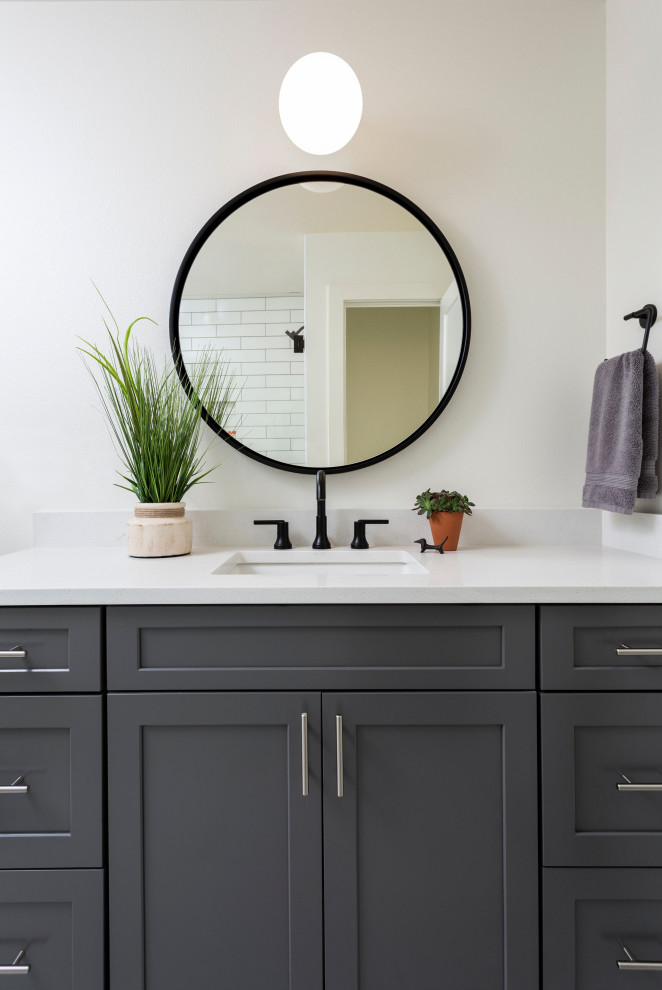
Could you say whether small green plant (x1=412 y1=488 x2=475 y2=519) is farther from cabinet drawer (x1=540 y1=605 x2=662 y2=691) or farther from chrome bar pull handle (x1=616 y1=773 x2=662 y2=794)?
chrome bar pull handle (x1=616 y1=773 x2=662 y2=794)

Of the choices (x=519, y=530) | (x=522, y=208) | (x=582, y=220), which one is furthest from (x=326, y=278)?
(x=519, y=530)

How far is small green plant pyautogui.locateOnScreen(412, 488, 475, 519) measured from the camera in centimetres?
163

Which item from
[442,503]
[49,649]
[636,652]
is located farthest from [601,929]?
[49,649]

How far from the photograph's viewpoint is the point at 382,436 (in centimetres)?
176

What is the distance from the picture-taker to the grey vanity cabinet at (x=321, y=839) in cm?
115

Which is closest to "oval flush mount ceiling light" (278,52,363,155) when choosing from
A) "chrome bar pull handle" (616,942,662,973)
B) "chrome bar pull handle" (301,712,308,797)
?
"chrome bar pull handle" (301,712,308,797)

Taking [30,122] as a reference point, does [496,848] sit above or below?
below

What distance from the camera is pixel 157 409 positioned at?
1.58 m

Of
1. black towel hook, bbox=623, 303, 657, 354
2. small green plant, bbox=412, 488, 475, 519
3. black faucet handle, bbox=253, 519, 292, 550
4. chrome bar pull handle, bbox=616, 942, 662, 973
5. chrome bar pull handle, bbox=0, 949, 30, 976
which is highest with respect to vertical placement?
A: black towel hook, bbox=623, 303, 657, 354

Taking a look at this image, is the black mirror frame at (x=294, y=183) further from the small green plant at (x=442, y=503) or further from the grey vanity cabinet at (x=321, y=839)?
the grey vanity cabinet at (x=321, y=839)

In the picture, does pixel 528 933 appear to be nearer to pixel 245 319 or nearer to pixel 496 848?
pixel 496 848

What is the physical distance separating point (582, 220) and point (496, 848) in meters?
1.63

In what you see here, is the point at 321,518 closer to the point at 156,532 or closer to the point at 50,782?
the point at 156,532

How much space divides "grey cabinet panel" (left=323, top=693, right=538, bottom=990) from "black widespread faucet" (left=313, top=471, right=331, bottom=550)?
0.58 meters
